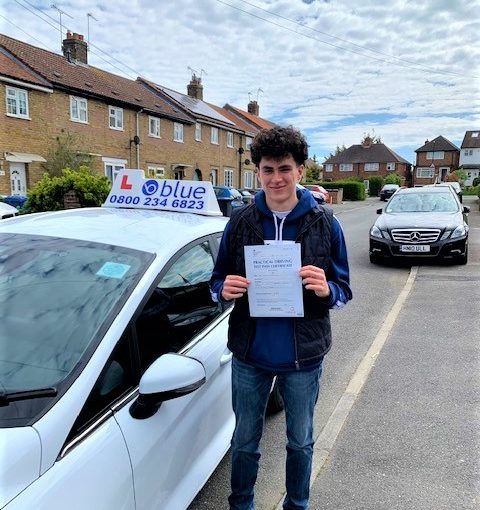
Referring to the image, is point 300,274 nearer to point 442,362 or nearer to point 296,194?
point 296,194

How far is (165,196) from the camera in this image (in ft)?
11.3

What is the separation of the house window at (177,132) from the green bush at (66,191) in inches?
865

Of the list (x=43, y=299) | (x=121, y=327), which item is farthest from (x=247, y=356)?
(x=43, y=299)

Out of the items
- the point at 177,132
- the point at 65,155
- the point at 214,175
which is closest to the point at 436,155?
the point at 214,175

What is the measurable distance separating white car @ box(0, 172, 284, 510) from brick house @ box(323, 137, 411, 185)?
247 feet

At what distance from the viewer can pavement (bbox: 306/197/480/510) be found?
2.61 metres

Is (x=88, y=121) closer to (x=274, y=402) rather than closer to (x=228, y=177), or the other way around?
(x=228, y=177)

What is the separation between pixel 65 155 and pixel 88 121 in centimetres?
372

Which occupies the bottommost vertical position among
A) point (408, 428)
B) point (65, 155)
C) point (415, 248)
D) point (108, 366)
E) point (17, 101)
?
point (408, 428)

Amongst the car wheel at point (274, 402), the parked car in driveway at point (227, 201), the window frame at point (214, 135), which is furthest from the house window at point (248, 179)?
the car wheel at point (274, 402)

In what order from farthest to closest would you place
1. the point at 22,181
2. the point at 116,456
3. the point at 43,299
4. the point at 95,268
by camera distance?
the point at 22,181 < the point at 95,268 < the point at 43,299 < the point at 116,456

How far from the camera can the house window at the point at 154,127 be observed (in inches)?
1143

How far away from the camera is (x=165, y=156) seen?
30.6 meters

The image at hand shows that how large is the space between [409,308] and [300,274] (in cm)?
495
